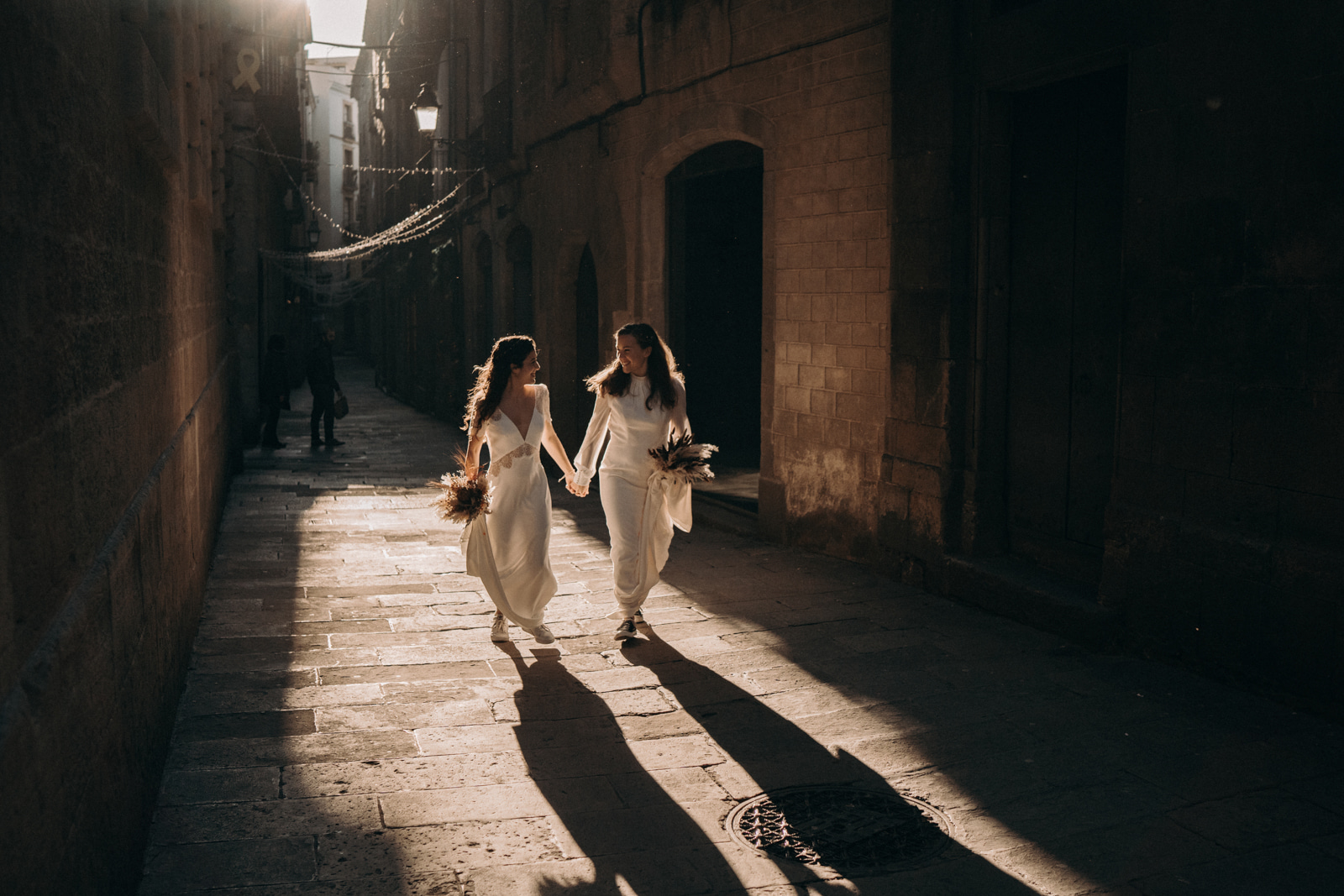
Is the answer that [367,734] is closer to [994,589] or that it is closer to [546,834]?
[546,834]

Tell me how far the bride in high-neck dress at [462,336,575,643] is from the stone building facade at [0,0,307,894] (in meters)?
1.51

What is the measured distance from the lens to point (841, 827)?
4.01m

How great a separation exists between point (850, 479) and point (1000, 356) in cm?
159

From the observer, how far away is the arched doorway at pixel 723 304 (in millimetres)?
12289

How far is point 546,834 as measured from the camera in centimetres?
393

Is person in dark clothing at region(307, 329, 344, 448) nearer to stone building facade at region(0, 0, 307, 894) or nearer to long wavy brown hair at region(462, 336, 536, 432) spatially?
stone building facade at region(0, 0, 307, 894)

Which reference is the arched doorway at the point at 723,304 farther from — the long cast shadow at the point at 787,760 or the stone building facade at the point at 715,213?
the long cast shadow at the point at 787,760

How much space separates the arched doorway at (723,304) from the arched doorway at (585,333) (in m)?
2.15

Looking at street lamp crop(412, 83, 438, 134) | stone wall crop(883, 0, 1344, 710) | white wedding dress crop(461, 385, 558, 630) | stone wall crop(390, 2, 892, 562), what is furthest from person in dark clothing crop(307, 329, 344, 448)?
stone wall crop(883, 0, 1344, 710)

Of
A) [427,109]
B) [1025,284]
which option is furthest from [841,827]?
[427,109]

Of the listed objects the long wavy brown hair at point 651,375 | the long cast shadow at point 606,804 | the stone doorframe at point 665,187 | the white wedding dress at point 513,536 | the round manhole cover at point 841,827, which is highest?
the stone doorframe at point 665,187

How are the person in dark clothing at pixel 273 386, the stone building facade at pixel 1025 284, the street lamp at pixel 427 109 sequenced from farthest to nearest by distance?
the street lamp at pixel 427 109
the person in dark clothing at pixel 273 386
the stone building facade at pixel 1025 284

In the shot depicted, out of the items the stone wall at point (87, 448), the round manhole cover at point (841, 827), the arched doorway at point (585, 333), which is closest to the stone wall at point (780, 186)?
the arched doorway at point (585, 333)

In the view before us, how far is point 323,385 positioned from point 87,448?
14131 millimetres
